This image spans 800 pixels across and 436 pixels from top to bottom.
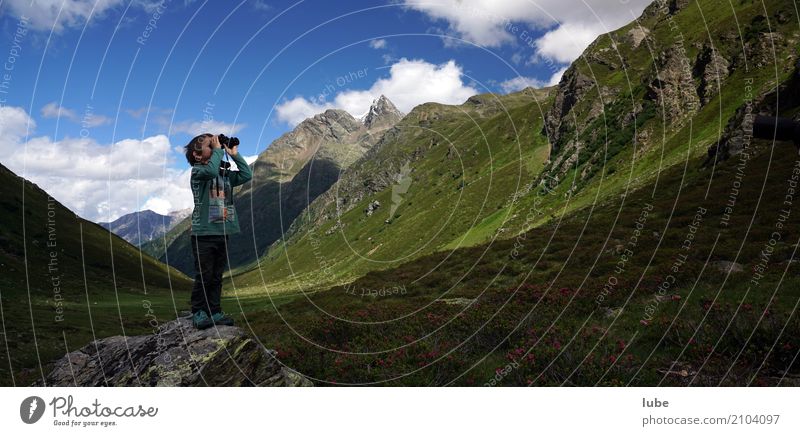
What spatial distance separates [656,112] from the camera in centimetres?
6112

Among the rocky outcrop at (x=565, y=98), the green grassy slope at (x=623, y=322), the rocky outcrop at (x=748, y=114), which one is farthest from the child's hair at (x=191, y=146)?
the rocky outcrop at (x=565, y=98)

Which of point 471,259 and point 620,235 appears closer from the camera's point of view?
point 620,235

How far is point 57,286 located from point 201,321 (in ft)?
84.3

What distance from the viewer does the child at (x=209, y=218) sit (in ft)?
29.4

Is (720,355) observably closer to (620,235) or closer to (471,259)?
(620,235)

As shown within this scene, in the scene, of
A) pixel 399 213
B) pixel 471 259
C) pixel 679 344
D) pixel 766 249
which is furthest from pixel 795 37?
pixel 399 213

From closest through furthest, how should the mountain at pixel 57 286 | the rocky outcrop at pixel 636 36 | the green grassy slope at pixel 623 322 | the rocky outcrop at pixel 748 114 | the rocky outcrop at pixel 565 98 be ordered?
1. the green grassy slope at pixel 623 322
2. the rocky outcrop at pixel 748 114
3. the mountain at pixel 57 286
4. the rocky outcrop at pixel 636 36
5. the rocky outcrop at pixel 565 98

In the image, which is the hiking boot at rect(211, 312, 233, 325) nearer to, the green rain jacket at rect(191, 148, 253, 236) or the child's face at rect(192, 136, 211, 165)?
the green rain jacket at rect(191, 148, 253, 236)

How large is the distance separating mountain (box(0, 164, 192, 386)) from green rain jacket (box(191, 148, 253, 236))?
20.3ft

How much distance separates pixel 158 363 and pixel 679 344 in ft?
34.8

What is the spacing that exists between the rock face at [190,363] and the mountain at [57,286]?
4.69 meters

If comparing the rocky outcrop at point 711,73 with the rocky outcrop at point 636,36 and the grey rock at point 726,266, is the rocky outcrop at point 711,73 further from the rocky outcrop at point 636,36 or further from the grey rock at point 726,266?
the grey rock at point 726,266
